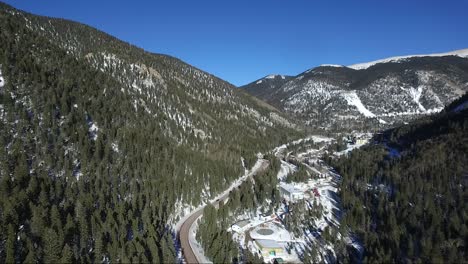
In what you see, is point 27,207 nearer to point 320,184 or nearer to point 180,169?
point 180,169

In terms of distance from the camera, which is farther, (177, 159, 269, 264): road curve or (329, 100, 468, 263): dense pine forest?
(329, 100, 468, 263): dense pine forest

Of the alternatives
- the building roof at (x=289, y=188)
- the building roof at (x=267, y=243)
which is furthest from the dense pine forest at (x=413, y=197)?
the building roof at (x=267, y=243)

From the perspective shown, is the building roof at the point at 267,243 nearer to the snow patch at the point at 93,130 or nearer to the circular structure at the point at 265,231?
the circular structure at the point at 265,231

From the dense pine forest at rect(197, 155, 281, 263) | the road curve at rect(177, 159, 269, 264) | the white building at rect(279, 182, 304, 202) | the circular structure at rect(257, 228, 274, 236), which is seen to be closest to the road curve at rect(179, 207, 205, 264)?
the road curve at rect(177, 159, 269, 264)

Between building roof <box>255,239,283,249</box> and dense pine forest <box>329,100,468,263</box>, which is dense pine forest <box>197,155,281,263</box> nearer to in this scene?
building roof <box>255,239,283,249</box>

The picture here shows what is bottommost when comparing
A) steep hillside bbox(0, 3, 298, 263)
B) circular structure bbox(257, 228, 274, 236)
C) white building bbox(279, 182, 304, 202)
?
circular structure bbox(257, 228, 274, 236)

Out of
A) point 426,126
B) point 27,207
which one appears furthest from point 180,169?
point 426,126
